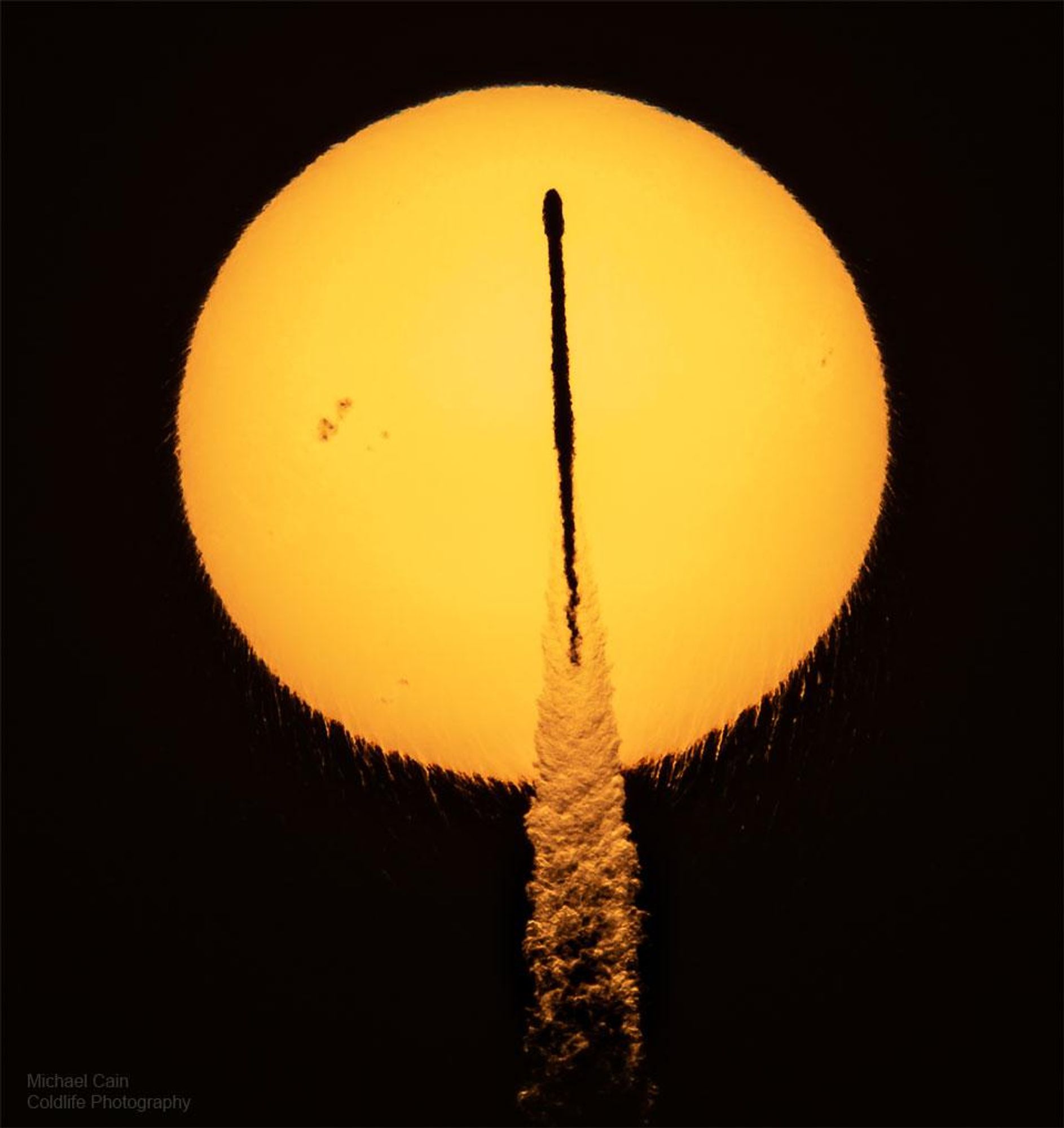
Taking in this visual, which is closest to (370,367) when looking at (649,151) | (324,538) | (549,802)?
(324,538)

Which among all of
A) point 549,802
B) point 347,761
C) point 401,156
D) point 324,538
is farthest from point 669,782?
point 401,156

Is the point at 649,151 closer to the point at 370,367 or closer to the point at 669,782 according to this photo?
the point at 370,367

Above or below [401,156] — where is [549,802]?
below

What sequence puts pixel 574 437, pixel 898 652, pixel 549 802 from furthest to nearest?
pixel 898 652 < pixel 549 802 < pixel 574 437

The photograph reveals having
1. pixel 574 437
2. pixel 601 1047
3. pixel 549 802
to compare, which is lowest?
pixel 601 1047

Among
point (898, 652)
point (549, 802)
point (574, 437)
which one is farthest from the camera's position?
point (898, 652)

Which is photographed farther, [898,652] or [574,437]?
[898,652]
